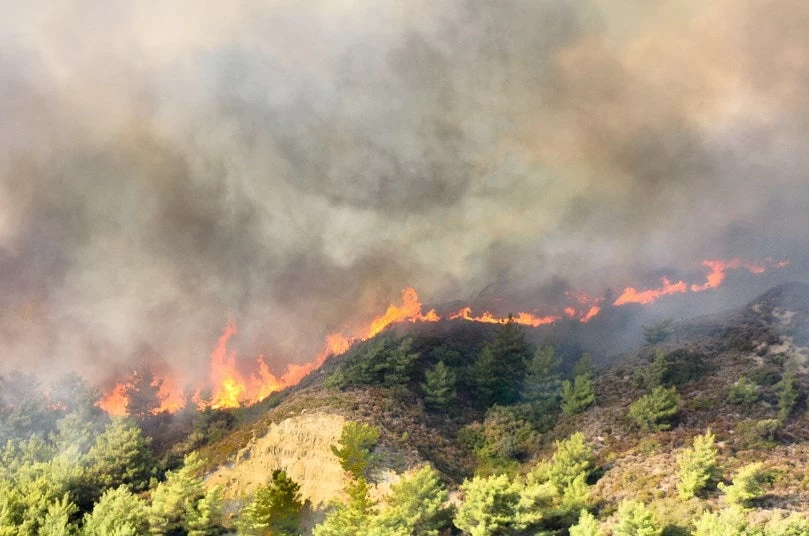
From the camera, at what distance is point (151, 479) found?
41.2m

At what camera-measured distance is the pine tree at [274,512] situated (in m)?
34.1

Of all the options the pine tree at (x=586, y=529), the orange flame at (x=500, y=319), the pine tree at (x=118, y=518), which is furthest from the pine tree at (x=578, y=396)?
the pine tree at (x=118, y=518)

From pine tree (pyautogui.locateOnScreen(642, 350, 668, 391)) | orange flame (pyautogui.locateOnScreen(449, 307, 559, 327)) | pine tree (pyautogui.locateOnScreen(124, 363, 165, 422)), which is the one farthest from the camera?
orange flame (pyautogui.locateOnScreen(449, 307, 559, 327))

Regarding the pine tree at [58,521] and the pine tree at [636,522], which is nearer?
the pine tree at [636,522]

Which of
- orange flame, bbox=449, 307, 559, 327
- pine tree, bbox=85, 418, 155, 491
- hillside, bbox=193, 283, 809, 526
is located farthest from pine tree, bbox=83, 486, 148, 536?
orange flame, bbox=449, 307, 559, 327

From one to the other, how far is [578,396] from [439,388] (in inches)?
559

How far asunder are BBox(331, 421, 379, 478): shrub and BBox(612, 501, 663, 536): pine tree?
18.2 metres

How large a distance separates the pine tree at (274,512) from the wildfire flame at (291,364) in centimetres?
2726

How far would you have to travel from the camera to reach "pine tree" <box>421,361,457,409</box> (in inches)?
2112

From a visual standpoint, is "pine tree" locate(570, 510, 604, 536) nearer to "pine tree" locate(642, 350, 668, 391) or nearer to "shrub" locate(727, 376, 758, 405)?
"pine tree" locate(642, 350, 668, 391)

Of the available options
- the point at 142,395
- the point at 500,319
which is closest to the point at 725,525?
the point at 500,319

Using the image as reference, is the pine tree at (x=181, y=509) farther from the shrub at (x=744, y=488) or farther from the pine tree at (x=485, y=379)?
the shrub at (x=744, y=488)

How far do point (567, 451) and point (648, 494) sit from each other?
5.90 m

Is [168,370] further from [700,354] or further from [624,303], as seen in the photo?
[624,303]
